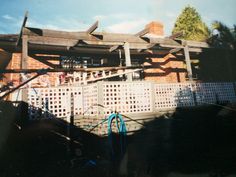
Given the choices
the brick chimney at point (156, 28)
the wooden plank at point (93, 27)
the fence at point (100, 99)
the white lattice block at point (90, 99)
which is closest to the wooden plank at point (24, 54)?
the fence at point (100, 99)

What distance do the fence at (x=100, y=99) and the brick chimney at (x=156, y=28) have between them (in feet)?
29.6

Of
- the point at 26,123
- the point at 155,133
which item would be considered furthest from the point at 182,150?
the point at 26,123

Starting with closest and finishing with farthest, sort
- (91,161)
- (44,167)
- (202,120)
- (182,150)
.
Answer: (44,167) → (91,161) → (182,150) → (202,120)

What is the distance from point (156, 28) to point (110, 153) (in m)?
13.0

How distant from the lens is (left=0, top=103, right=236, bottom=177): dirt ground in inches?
221

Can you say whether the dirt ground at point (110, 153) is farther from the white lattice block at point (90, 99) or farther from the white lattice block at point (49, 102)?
the white lattice block at point (90, 99)

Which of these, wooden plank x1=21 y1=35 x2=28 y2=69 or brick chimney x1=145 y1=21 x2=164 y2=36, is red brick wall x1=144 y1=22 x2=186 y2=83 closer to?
brick chimney x1=145 y1=21 x2=164 y2=36

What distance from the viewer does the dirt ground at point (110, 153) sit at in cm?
562

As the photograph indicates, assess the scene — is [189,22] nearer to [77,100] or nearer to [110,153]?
[77,100]

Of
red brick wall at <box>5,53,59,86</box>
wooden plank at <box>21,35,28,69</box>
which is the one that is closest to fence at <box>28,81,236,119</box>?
wooden plank at <box>21,35,28,69</box>

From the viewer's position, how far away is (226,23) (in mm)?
13773

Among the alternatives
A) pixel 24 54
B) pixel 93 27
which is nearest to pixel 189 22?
pixel 93 27

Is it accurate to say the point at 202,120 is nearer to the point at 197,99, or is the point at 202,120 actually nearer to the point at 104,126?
the point at 197,99

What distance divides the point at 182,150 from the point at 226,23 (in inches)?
418
